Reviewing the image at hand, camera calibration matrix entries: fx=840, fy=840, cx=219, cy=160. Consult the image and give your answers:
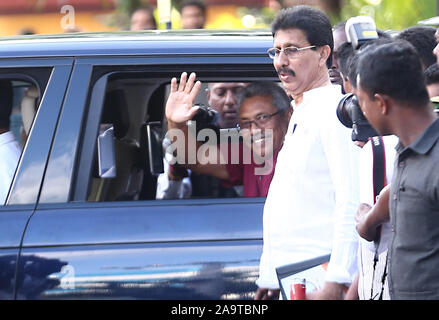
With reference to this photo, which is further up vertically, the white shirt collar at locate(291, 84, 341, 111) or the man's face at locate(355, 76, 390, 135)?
the white shirt collar at locate(291, 84, 341, 111)

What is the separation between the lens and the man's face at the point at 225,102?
400 cm

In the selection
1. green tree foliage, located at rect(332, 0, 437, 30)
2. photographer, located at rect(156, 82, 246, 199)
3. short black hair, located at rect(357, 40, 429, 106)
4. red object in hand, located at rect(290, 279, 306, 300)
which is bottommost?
red object in hand, located at rect(290, 279, 306, 300)

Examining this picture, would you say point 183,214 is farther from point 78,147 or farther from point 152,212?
point 78,147

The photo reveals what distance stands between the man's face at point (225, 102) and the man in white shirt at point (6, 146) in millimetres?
940

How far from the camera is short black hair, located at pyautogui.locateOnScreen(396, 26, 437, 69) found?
3615mm

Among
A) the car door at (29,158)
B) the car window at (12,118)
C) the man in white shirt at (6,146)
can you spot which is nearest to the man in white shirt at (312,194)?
the car door at (29,158)

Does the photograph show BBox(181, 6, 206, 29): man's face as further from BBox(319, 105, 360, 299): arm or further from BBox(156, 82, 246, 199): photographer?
BBox(319, 105, 360, 299): arm

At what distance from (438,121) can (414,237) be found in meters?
0.31

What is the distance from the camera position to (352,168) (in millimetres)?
2711

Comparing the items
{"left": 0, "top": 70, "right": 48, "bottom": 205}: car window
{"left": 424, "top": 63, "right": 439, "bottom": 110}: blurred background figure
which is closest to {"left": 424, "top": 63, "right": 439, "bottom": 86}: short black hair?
{"left": 424, "top": 63, "right": 439, "bottom": 110}: blurred background figure

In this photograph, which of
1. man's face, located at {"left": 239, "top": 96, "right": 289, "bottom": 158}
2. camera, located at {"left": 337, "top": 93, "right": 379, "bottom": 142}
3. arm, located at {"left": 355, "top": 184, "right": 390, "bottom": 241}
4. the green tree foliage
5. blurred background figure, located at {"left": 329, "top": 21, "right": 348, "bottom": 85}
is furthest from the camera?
the green tree foliage

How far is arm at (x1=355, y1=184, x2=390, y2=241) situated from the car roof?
3.17ft

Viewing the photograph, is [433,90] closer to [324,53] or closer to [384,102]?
[324,53]
